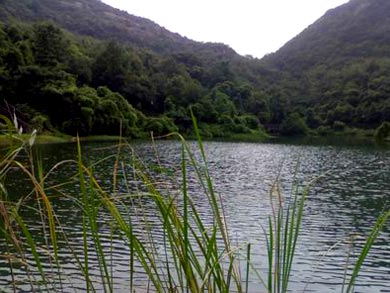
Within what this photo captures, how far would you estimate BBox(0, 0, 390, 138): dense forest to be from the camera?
75.3m

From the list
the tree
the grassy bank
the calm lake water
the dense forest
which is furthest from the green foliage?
the grassy bank

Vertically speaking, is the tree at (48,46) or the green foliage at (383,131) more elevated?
the tree at (48,46)

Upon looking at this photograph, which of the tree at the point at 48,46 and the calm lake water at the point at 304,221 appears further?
the tree at the point at 48,46

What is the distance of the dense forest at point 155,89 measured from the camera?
247 feet

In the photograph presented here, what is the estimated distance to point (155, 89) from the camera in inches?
4205

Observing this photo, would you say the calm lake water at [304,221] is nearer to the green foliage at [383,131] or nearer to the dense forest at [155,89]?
the dense forest at [155,89]

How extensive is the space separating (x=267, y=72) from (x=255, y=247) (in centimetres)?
18417

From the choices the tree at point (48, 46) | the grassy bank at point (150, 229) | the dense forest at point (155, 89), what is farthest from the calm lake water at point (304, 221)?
the tree at point (48, 46)

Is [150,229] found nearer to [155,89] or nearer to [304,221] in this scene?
[304,221]

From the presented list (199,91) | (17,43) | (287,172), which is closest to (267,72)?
(199,91)

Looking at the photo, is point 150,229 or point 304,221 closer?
point 150,229

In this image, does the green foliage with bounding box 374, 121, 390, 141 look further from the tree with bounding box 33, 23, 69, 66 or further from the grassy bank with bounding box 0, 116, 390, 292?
the grassy bank with bounding box 0, 116, 390, 292

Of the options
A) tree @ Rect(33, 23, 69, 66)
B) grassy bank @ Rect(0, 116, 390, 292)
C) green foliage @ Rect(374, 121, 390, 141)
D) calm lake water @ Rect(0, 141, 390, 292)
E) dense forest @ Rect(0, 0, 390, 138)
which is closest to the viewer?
grassy bank @ Rect(0, 116, 390, 292)

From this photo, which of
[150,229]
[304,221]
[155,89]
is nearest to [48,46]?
[155,89]
